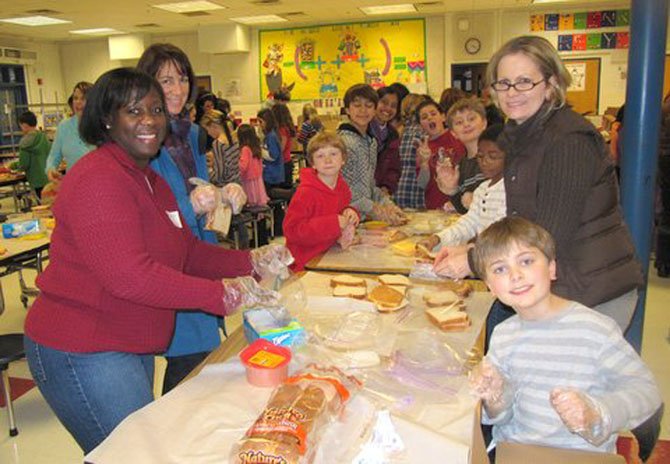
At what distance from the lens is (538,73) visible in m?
1.83

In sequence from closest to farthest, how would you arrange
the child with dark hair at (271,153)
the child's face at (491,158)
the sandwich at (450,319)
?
the sandwich at (450,319)
the child's face at (491,158)
the child with dark hair at (271,153)

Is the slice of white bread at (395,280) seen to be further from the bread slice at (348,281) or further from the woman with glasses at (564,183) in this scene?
the woman with glasses at (564,183)

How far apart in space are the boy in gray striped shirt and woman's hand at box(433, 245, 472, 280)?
0.49 meters

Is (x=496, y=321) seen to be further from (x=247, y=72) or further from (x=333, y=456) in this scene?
(x=247, y=72)

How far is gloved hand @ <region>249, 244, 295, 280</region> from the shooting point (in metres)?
2.06

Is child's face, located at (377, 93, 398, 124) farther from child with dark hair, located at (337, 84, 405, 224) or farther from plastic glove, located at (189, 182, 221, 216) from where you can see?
plastic glove, located at (189, 182, 221, 216)

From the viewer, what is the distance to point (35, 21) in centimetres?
1136

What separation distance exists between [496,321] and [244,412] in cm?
154

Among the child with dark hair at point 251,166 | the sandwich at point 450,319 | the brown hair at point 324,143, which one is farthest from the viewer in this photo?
the child with dark hair at point 251,166

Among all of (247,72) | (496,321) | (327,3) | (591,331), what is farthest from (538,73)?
(247,72)

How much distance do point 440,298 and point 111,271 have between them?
1.19 metres

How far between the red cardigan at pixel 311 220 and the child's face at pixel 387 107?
205 cm

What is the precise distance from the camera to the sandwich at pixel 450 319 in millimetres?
1947

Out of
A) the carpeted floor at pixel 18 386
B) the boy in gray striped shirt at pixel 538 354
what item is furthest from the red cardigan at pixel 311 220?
the carpeted floor at pixel 18 386
